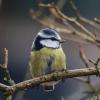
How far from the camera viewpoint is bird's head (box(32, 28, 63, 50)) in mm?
1710

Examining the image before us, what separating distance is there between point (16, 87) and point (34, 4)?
86.2 inches

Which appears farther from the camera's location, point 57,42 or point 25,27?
point 25,27

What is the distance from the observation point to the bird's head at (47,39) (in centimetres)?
171

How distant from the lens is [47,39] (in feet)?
5.65

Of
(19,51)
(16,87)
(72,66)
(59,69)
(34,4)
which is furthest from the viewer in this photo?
(34,4)

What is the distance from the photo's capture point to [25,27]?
356 centimetres

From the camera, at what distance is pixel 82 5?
11.9ft

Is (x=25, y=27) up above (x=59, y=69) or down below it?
below

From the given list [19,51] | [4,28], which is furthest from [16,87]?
[4,28]

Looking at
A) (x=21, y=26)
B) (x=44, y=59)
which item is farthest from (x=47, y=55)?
(x=21, y=26)

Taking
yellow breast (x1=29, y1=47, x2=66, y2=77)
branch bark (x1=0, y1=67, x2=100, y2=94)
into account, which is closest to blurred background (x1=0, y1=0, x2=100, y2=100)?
yellow breast (x1=29, y1=47, x2=66, y2=77)

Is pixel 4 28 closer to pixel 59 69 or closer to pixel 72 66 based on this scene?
pixel 72 66

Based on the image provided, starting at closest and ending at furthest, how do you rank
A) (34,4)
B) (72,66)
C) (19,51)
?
(72,66) < (19,51) < (34,4)

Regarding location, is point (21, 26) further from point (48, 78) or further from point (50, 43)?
point (48, 78)
